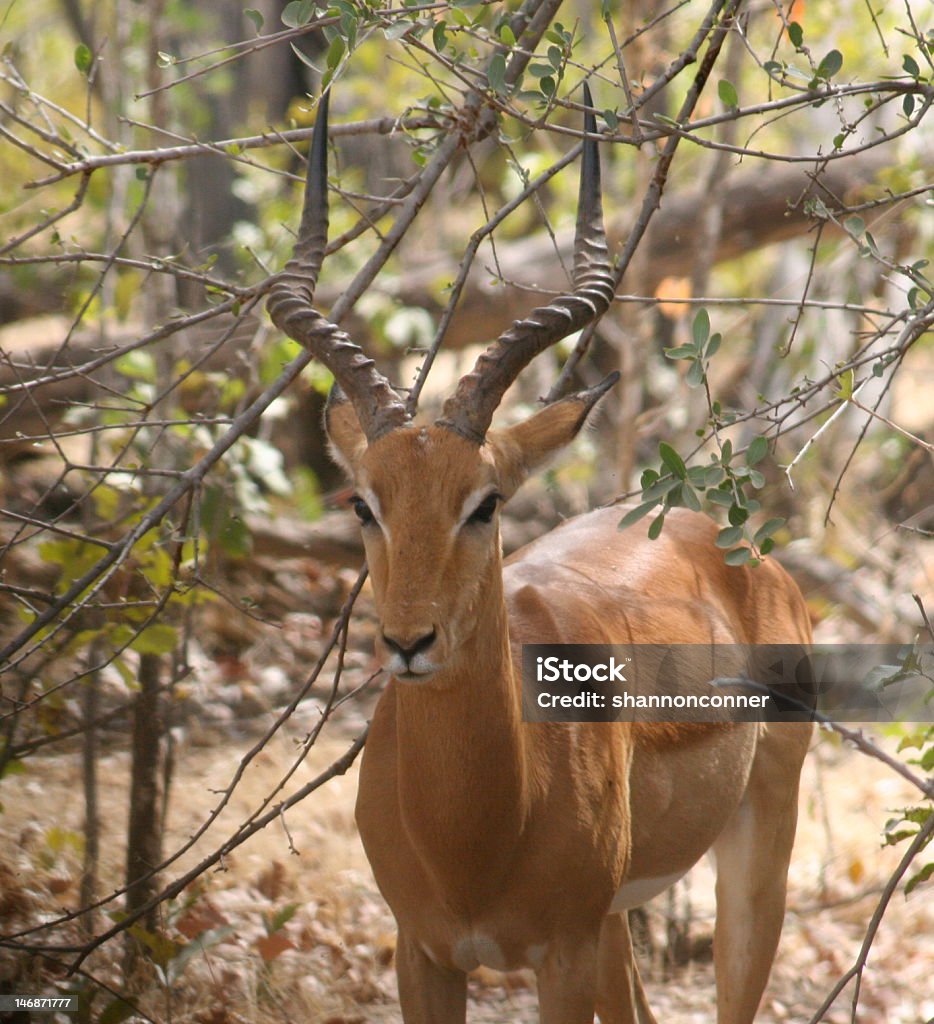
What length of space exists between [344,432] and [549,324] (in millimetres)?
712

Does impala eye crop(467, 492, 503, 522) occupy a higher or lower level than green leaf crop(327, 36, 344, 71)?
lower

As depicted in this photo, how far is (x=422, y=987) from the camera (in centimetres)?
372

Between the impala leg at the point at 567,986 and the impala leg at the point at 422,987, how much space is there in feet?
0.93

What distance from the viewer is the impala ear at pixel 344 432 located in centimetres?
379

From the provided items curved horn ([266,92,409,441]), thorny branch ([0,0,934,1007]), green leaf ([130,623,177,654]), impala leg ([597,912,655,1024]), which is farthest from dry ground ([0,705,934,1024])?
curved horn ([266,92,409,441])

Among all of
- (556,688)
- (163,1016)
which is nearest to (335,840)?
(163,1016)

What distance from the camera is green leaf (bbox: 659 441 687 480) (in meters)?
3.16

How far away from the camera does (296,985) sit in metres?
4.98

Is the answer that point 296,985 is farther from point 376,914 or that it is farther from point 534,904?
point 534,904

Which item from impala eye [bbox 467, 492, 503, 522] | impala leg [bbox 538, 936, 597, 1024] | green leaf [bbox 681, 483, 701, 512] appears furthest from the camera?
impala leg [bbox 538, 936, 597, 1024]

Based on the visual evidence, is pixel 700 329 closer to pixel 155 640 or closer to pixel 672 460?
pixel 672 460

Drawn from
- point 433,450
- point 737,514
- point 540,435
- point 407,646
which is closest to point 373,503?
point 433,450

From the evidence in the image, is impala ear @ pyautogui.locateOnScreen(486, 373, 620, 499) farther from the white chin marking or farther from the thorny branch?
the white chin marking

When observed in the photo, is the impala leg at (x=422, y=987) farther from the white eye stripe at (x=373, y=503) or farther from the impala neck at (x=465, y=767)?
the white eye stripe at (x=373, y=503)
